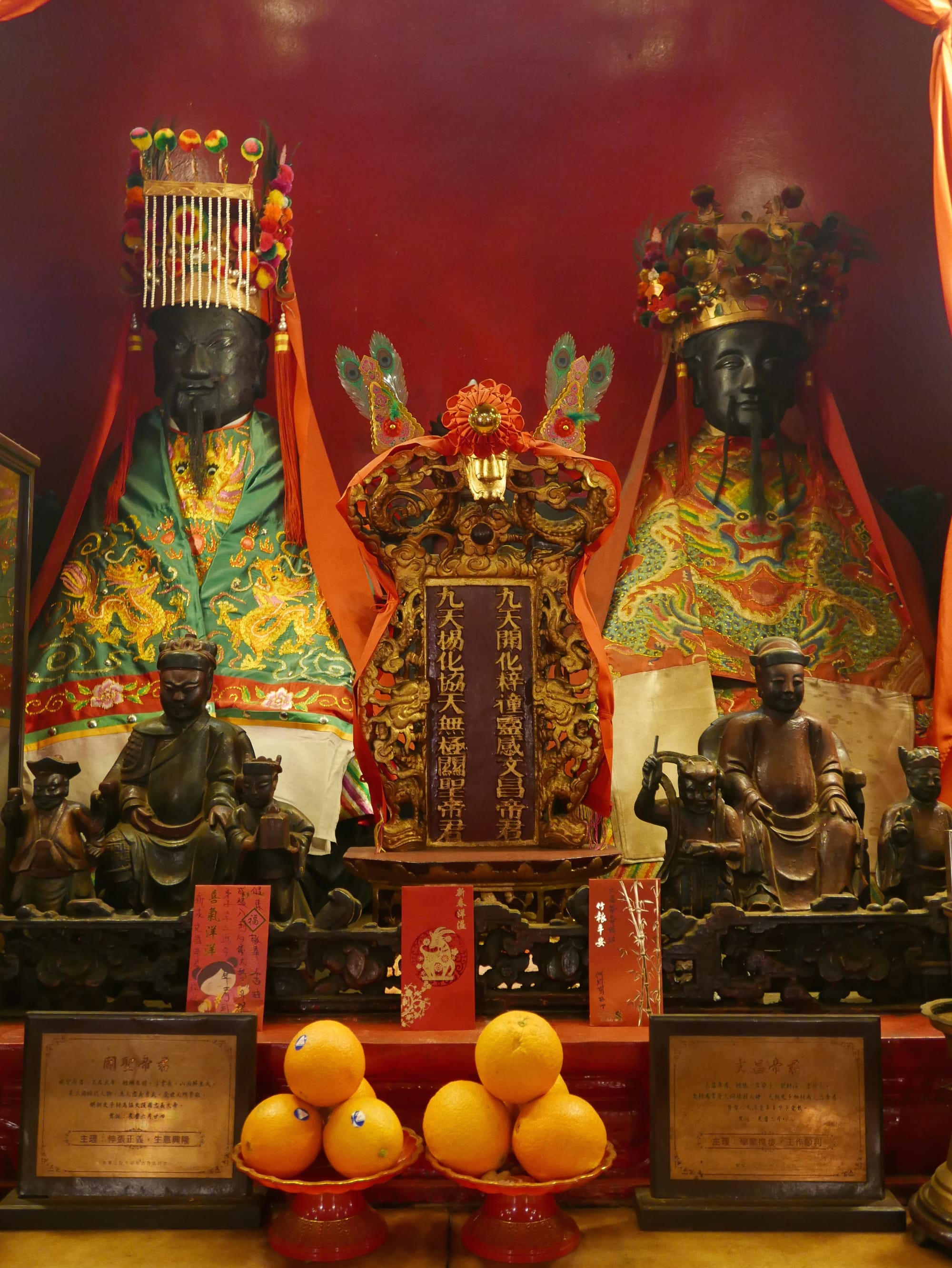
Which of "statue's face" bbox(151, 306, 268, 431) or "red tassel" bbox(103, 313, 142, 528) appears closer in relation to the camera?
"red tassel" bbox(103, 313, 142, 528)

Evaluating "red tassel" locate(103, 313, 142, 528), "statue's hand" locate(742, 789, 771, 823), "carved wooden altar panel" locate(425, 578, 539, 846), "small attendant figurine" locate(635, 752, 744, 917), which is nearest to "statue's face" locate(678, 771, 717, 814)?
"small attendant figurine" locate(635, 752, 744, 917)

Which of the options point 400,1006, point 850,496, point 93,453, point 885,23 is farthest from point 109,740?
point 885,23

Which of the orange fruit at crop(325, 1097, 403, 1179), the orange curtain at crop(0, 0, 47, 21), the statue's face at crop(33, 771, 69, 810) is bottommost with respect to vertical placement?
the orange fruit at crop(325, 1097, 403, 1179)

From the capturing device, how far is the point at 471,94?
5.20 m

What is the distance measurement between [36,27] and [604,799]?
14.9 ft

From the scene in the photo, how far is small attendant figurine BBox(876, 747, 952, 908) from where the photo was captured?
8.08 ft

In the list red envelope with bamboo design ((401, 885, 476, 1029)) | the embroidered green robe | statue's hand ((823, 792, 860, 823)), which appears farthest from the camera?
the embroidered green robe

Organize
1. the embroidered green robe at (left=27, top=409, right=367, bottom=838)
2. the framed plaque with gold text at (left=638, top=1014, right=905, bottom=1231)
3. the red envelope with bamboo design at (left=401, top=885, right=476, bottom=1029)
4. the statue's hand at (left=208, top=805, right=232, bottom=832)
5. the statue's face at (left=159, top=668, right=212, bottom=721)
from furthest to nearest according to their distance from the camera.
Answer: the embroidered green robe at (left=27, top=409, right=367, bottom=838) < the statue's face at (left=159, top=668, right=212, bottom=721) < the statue's hand at (left=208, top=805, right=232, bottom=832) < the red envelope with bamboo design at (left=401, top=885, right=476, bottom=1029) < the framed plaque with gold text at (left=638, top=1014, right=905, bottom=1231)

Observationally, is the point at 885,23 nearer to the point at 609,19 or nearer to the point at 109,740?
the point at 609,19

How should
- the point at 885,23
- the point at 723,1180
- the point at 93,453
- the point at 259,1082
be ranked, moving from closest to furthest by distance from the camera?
1. the point at 723,1180
2. the point at 259,1082
3. the point at 93,453
4. the point at 885,23

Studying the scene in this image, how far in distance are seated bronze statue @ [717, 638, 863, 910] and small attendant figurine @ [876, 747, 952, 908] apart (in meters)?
0.16

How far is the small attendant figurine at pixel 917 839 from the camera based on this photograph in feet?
8.08

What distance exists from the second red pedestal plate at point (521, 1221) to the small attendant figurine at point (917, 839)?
3.44 ft

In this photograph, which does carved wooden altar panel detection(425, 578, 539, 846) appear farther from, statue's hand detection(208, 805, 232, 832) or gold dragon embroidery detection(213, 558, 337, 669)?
gold dragon embroidery detection(213, 558, 337, 669)
